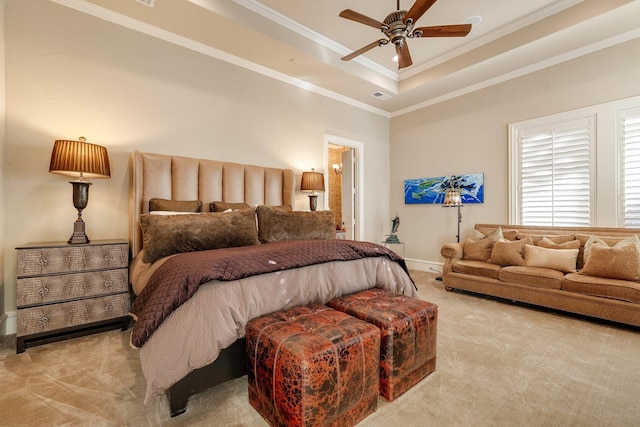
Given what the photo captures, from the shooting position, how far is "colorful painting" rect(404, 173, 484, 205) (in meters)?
4.47

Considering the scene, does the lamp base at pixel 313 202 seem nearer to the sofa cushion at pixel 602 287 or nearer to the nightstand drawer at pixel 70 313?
the nightstand drawer at pixel 70 313

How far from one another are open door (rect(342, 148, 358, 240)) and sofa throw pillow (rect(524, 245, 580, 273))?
2712 mm

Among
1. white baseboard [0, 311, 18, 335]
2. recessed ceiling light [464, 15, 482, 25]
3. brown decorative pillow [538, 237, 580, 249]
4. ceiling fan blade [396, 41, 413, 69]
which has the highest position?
recessed ceiling light [464, 15, 482, 25]

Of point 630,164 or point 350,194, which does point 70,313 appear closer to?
point 350,194

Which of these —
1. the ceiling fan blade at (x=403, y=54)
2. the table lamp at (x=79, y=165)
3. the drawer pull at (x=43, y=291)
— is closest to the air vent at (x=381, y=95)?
the ceiling fan blade at (x=403, y=54)

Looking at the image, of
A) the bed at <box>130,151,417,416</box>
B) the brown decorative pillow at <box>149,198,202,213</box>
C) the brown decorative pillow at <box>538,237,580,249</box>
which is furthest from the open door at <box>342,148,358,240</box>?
the brown decorative pillow at <box>149,198,202,213</box>

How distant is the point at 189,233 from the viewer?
2260mm

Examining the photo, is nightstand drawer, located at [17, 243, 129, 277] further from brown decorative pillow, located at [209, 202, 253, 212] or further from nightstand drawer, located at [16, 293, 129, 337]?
brown decorative pillow, located at [209, 202, 253, 212]

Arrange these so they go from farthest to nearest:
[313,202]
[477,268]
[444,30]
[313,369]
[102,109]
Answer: [313,202] → [477,268] → [102,109] → [444,30] → [313,369]

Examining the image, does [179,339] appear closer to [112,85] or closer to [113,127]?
[113,127]

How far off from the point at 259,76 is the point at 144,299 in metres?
3.29

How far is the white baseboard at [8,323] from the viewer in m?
2.37

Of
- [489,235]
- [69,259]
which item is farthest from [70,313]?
[489,235]

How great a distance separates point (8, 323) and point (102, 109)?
6.97ft
